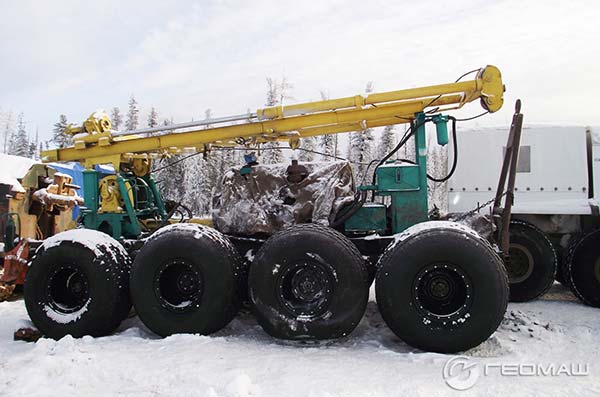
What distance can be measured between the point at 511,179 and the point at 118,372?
16.2 ft

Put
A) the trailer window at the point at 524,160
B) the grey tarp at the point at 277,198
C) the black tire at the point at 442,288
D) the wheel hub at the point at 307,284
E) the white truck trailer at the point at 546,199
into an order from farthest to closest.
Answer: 1. the trailer window at the point at 524,160
2. the white truck trailer at the point at 546,199
3. the grey tarp at the point at 277,198
4. the wheel hub at the point at 307,284
5. the black tire at the point at 442,288

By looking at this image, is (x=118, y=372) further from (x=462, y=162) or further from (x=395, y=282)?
(x=462, y=162)

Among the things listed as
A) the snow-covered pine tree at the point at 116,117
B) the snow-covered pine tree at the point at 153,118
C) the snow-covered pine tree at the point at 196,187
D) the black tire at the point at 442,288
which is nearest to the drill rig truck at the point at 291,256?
the black tire at the point at 442,288

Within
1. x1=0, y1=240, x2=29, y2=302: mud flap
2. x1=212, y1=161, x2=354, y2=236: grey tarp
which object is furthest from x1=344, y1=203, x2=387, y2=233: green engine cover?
x1=0, y1=240, x2=29, y2=302: mud flap

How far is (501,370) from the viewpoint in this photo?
4.22 meters

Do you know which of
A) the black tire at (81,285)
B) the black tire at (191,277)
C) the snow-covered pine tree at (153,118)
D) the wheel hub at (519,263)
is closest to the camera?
the black tire at (191,277)

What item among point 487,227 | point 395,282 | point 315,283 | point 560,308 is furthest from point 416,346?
point 560,308

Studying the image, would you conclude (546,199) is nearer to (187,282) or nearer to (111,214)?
(187,282)

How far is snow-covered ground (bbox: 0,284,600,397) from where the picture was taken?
384 centimetres

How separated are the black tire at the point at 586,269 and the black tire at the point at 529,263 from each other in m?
0.29

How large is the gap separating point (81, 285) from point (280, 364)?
10.7 feet

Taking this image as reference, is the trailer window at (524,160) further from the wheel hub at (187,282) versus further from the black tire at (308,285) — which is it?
the wheel hub at (187,282)

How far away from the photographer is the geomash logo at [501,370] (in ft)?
13.3

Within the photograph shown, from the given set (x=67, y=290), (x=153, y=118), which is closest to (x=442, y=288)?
(x=67, y=290)
